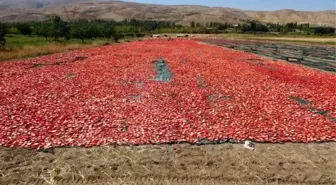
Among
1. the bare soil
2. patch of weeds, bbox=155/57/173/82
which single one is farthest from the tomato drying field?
the bare soil

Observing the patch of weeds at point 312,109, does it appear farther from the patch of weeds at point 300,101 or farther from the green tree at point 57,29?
the green tree at point 57,29

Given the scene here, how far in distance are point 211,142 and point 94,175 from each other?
3445mm

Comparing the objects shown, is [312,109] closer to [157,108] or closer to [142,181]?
[157,108]

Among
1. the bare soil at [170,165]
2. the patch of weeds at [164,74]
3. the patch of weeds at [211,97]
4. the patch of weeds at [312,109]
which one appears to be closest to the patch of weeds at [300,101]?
the patch of weeds at [312,109]

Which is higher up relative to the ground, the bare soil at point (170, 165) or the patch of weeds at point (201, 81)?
the patch of weeds at point (201, 81)

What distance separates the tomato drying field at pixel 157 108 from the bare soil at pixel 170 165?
1.59 ft

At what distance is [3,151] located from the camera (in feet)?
23.5

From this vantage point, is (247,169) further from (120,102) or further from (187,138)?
(120,102)

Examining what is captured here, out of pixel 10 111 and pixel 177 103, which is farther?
pixel 177 103

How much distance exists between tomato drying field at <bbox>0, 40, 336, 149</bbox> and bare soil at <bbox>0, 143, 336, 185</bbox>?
484mm

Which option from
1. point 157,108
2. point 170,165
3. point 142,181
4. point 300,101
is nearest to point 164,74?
point 157,108

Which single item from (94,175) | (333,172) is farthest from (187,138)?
(333,172)

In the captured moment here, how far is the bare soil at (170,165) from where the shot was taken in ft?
20.4

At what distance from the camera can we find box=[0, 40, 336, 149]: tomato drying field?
8344 mm
